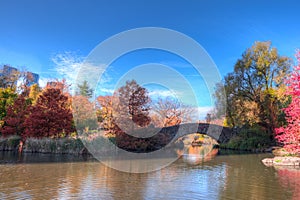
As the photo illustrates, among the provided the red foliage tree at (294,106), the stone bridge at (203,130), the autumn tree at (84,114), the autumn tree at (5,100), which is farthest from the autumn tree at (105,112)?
the red foliage tree at (294,106)

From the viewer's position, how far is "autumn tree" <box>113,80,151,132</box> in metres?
17.9

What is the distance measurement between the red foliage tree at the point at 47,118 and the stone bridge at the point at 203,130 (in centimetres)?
941

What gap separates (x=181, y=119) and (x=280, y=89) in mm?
11221

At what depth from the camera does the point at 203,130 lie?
23.2m

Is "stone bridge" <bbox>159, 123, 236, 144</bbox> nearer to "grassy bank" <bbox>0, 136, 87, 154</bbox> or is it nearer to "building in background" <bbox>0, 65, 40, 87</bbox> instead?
"grassy bank" <bbox>0, 136, 87, 154</bbox>

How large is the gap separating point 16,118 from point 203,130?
1526 cm

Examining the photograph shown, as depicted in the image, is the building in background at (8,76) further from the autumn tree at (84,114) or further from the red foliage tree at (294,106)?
the red foliage tree at (294,106)

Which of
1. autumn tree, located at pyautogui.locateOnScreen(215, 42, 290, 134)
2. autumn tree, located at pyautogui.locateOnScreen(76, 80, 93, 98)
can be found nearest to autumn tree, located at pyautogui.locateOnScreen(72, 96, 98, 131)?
autumn tree, located at pyautogui.locateOnScreen(76, 80, 93, 98)

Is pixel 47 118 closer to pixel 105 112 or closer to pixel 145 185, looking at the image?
pixel 105 112

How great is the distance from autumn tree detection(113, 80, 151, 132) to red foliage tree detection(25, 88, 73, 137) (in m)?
3.79

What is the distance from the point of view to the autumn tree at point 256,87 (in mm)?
20625

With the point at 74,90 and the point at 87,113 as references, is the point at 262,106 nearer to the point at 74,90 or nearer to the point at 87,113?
the point at 87,113

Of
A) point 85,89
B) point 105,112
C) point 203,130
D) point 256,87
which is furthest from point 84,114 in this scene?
point 256,87

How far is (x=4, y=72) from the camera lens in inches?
1055
